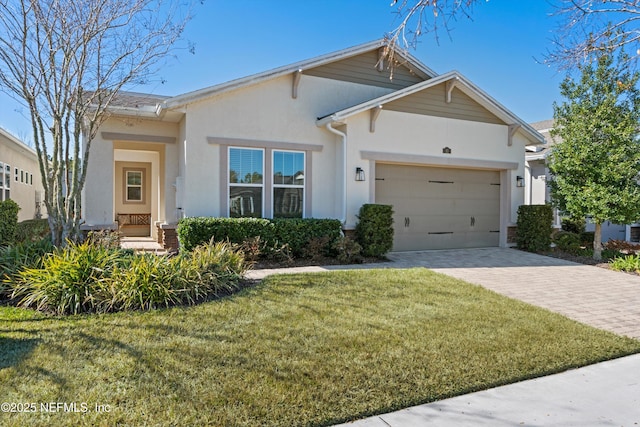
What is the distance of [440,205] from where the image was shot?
12.1m

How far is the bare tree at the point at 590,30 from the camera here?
5605 mm

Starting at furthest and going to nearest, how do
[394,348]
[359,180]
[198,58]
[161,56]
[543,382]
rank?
[359,180], [198,58], [161,56], [394,348], [543,382]

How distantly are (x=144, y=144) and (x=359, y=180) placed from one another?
604cm

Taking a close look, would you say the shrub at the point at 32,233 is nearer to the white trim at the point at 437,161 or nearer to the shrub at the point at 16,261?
the shrub at the point at 16,261

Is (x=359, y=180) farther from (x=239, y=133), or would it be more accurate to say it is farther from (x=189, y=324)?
(x=189, y=324)

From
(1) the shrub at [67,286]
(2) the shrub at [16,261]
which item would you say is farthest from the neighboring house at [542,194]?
(2) the shrub at [16,261]

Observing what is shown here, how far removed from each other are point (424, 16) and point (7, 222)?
10.5 meters

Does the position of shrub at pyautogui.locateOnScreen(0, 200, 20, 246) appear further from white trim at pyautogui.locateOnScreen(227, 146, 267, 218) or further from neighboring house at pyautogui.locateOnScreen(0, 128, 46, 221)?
neighboring house at pyautogui.locateOnScreen(0, 128, 46, 221)

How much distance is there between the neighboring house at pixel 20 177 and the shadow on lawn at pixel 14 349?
13.0 metres

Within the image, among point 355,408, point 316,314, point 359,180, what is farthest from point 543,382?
point 359,180

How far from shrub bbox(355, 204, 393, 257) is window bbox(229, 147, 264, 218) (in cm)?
271

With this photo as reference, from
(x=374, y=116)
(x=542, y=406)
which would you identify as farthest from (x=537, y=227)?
(x=542, y=406)

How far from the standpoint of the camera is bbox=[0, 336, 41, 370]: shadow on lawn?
3.85m

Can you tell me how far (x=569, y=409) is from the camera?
11.2 ft
